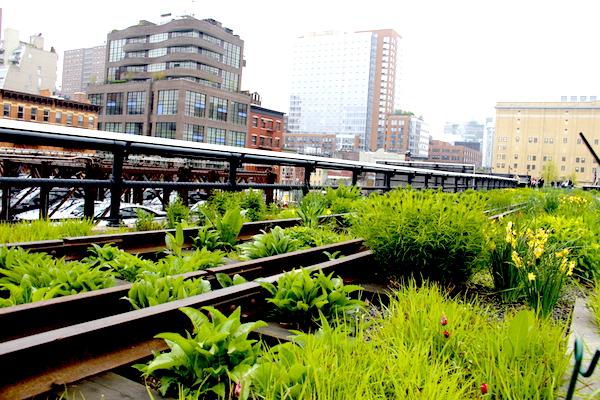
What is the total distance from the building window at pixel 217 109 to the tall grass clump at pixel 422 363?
98.0 m

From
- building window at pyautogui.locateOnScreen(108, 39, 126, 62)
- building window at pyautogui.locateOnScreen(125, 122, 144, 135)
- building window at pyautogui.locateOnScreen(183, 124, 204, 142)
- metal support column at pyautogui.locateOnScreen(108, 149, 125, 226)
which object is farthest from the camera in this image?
building window at pyautogui.locateOnScreen(108, 39, 126, 62)

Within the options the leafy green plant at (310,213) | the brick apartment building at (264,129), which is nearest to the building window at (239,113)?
the brick apartment building at (264,129)

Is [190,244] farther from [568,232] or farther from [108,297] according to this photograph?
[568,232]

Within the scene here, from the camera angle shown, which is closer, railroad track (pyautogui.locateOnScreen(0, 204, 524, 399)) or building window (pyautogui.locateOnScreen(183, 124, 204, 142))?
railroad track (pyautogui.locateOnScreen(0, 204, 524, 399))

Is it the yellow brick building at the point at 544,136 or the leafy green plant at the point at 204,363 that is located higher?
the yellow brick building at the point at 544,136

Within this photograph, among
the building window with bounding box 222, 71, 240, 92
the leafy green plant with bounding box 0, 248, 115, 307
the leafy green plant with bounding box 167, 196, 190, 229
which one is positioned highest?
the building window with bounding box 222, 71, 240, 92

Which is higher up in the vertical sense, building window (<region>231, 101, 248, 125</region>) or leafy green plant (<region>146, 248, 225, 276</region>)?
building window (<region>231, 101, 248, 125</region>)

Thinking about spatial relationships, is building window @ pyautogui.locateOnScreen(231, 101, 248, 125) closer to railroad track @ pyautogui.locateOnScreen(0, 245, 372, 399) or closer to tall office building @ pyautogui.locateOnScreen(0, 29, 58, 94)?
tall office building @ pyautogui.locateOnScreen(0, 29, 58, 94)

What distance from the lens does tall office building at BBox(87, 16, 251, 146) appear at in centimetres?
9488

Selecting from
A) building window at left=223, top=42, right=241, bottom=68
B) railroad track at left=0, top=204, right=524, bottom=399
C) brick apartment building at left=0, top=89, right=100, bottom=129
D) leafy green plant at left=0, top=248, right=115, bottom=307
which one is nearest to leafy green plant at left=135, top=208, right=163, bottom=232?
leafy green plant at left=0, top=248, right=115, bottom=307

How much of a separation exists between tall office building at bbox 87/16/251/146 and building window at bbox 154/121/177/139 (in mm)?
177

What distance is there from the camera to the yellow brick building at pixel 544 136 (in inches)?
5630

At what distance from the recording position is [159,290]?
3.11m

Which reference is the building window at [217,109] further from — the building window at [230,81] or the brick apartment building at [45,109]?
the brick apartment building at [45,109]
